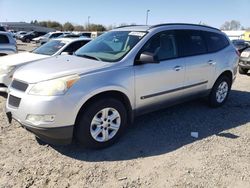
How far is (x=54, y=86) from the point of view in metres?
3.69

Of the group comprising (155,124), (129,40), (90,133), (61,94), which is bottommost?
(155,124)

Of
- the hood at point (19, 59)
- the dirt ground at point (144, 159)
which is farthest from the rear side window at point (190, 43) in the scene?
the hood at point (19, 59)

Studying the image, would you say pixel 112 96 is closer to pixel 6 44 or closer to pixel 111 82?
pixel 111 82

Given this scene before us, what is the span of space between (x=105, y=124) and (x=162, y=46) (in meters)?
1.77

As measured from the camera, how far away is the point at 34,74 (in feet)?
13.2

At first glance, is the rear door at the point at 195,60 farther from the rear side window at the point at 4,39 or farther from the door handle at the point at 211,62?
the rear side window at the point at 4,39

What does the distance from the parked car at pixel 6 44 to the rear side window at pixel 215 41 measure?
6.73m

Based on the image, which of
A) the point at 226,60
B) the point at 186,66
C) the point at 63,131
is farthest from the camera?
the point at 226,60

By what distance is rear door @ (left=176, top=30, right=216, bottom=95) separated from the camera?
17.4 ft

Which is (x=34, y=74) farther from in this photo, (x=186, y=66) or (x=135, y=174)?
(x=186, y=66)

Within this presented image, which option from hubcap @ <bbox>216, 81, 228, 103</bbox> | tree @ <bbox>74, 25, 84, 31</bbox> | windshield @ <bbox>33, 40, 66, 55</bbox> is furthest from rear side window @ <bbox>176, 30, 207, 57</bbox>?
tree @ <bbox>74, 25, 84, 31</bbox>

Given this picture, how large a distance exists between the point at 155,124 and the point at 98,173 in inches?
76.5

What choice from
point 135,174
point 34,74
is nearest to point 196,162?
point 135,174

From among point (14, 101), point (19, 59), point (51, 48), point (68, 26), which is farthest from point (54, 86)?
point (68, 26)
